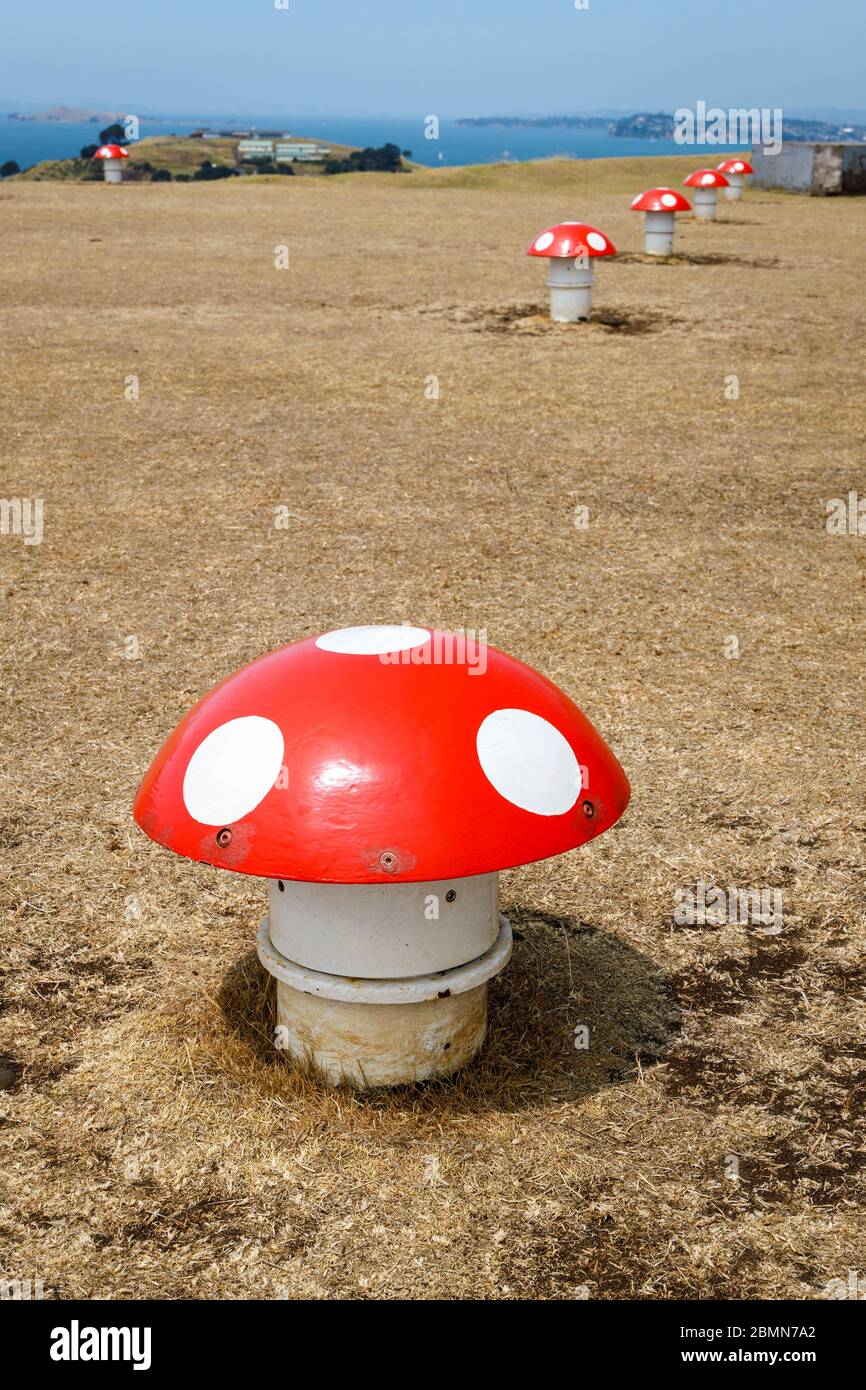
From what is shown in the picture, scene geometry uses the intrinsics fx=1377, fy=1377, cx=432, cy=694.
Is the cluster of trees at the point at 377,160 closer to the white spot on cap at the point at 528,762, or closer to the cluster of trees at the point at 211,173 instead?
the cluster of trees at the point at 211,173

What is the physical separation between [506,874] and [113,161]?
102ft

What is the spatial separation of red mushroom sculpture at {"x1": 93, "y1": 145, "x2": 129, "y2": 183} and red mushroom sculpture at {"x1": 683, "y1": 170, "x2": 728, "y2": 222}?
13434 mm

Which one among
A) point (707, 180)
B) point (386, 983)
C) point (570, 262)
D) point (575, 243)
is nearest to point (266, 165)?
point (707, 180)

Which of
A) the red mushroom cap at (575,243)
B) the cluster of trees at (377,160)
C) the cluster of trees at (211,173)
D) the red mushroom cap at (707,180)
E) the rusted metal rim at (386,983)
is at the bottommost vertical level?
the rusted metal rim at (386,983)

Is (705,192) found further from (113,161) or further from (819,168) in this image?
(113,161)

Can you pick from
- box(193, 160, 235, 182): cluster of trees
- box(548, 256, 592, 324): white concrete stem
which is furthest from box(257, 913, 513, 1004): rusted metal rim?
box(193, 160, 235, 182): cluster of trees

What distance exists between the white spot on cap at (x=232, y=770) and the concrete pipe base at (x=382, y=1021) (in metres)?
0.51

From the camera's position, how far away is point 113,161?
Result: 32.2 metres

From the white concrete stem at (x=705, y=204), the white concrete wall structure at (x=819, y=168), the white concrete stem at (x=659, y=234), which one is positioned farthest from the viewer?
the white concrete wall structure at (x=819, y=168)

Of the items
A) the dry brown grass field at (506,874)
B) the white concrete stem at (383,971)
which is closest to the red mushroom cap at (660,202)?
the dry brown grass field at (506,874)

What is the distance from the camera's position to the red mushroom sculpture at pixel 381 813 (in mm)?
3252

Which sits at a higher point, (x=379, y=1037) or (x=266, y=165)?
(x=266, y=165)

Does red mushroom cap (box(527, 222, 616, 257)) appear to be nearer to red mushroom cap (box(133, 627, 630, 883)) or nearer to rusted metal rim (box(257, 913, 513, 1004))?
red mushroom cap (box(133, 627, 630, 883))

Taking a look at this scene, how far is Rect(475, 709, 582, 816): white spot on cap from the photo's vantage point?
335cm
